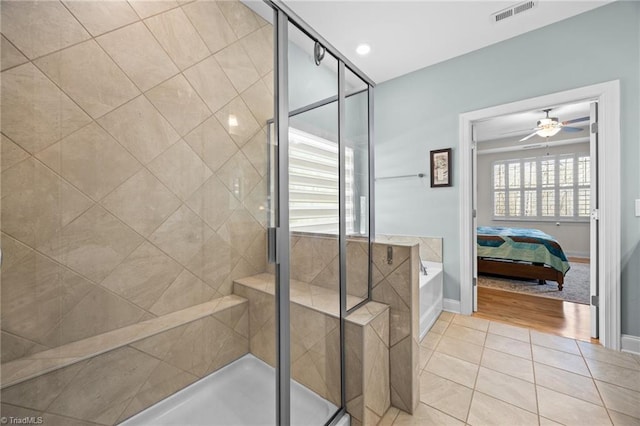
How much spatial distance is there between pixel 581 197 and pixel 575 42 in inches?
197

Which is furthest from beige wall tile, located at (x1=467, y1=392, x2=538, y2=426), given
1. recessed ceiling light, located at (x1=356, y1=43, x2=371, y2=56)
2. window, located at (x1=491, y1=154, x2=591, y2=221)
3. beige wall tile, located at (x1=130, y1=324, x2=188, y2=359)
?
window, located at (x1=491, y1=154, x2=591, y2=221)

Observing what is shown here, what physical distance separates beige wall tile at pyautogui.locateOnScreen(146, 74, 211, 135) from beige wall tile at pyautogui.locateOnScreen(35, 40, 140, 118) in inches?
5.2

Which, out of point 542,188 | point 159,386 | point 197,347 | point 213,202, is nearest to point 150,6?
point 213,202

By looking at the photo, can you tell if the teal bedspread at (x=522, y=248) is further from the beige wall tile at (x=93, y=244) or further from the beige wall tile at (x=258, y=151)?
the beige wall tile at (x=93, y=244)

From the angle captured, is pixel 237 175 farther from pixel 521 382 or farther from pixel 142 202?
pixel 521 382

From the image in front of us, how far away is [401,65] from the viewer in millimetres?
2936

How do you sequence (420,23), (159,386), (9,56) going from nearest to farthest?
(9,56)
(159,386)
(420,23)

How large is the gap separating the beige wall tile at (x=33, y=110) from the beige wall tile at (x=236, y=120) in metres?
0.73

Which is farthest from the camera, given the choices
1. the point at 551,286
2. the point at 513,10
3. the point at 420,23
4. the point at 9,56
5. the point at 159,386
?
the point at 551,286

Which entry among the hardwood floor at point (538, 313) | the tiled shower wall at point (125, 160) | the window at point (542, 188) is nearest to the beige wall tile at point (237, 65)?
the tiled shower wall at point (125, 160)

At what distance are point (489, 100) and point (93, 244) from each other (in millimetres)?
3359

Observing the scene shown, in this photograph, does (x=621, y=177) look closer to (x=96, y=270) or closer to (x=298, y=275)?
(x=298, y=275)

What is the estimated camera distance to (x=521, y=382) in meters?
1.69

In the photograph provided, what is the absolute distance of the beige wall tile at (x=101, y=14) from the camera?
3.89ft
